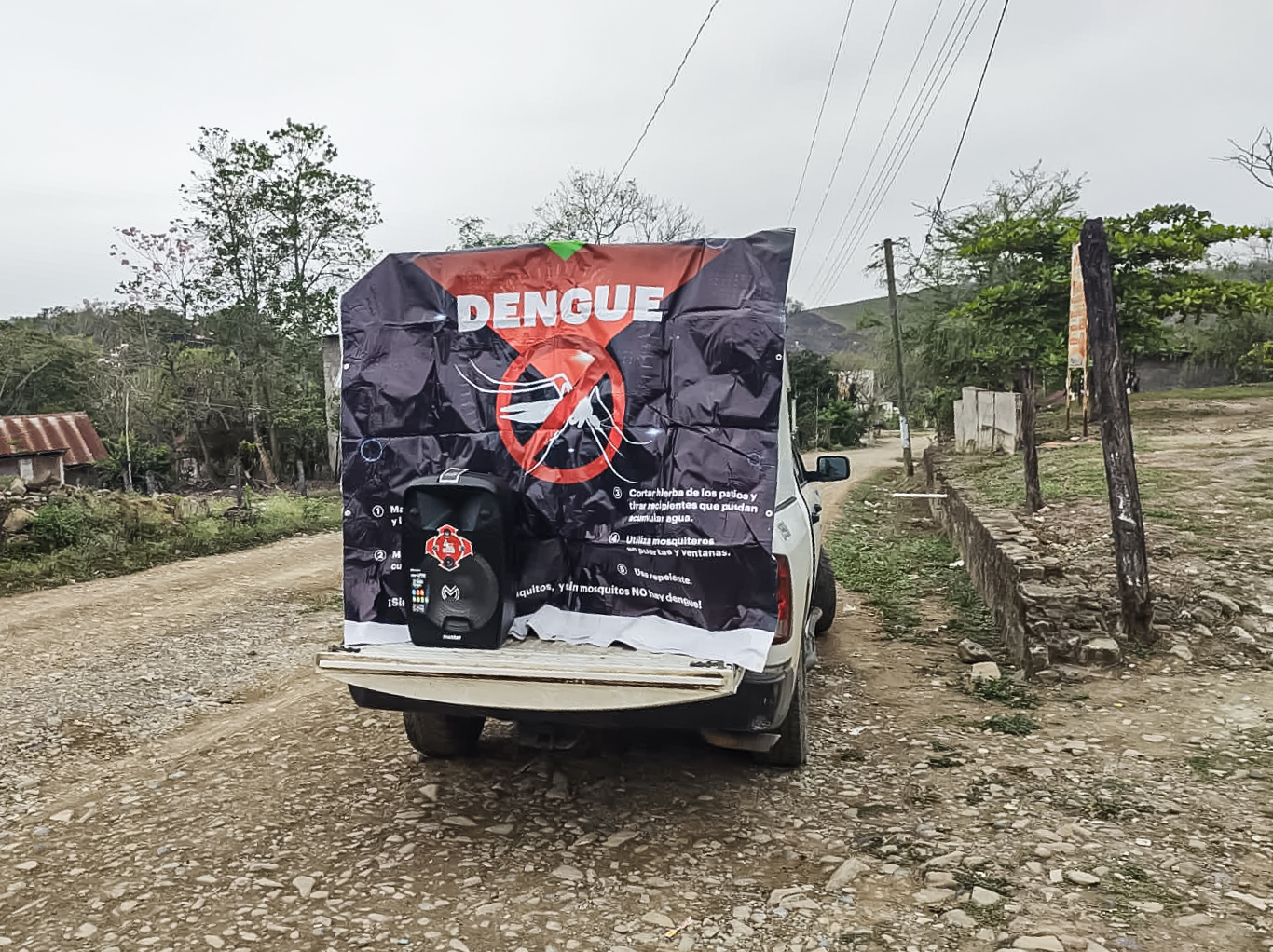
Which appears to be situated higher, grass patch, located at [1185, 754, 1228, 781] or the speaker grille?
the speaker grille

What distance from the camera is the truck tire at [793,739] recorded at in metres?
4.25

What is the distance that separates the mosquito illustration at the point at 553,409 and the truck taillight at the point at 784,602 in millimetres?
686

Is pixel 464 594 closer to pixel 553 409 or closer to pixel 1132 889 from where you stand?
pixel 553 409

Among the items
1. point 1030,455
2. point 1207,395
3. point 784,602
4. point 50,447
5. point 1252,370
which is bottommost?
point 784,602

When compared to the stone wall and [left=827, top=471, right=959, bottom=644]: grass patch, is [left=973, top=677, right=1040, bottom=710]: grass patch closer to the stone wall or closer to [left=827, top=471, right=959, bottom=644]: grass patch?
the stone wall

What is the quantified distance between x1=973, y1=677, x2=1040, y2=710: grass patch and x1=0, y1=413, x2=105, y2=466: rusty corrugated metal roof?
88.4ft

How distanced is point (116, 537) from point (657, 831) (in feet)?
36.8

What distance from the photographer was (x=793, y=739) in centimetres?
429

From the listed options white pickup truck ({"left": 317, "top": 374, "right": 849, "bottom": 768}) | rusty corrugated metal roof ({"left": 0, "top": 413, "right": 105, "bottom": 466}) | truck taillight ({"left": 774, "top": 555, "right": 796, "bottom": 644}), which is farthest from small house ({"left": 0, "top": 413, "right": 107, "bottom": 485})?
truck taillight ({"left": 774, "top": 555, "right": 796, "bottom": 644})

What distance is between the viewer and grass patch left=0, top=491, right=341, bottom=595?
1120 centimetres

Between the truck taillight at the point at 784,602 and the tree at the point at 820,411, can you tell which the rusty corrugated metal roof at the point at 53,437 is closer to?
the truck taillight at the point at 784,602

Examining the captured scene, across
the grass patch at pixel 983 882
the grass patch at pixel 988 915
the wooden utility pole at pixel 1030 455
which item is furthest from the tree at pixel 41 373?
the grass patch at pixel 988 915

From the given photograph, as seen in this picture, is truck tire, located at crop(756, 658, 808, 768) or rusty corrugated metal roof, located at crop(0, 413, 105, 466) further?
rusty corrugated metal roof, located at crop(0, 413, 105, 466)

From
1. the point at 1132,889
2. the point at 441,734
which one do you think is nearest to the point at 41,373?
the point at 441,734
